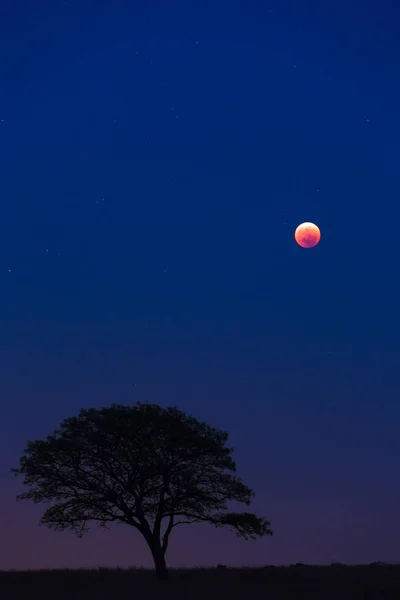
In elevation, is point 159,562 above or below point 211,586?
above

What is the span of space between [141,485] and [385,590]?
1533cm

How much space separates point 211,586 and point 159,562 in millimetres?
5603

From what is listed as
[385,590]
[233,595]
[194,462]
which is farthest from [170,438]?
[385,590]

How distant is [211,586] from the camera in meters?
38.3

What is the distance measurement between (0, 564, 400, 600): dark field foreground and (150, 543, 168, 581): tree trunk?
525 millimetres

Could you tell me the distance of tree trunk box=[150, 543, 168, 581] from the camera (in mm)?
42719

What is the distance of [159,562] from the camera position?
141 ft

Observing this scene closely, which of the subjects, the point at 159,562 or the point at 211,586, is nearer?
the point at 211,586

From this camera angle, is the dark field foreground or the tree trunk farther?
the tree trunk

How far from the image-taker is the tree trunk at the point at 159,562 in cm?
4272

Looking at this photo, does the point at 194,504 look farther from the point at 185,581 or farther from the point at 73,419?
the point at 73,419

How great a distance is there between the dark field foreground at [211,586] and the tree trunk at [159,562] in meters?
0.53

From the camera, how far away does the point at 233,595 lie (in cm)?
3453

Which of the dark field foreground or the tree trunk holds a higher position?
the tree trunk
